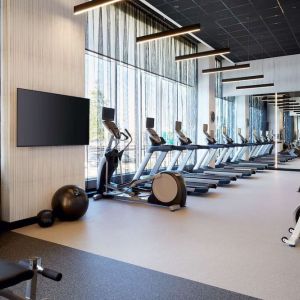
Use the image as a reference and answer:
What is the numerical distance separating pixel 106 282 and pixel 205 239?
160cm

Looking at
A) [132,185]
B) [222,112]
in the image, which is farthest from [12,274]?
[222,112]

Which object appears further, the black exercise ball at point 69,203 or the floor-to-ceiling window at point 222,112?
the floor-to-ceiling window at point 222,112

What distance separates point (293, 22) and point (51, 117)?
7733 mm

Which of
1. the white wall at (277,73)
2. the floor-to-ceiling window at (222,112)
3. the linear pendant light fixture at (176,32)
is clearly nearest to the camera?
the linear pendant light fixture at (176,32)

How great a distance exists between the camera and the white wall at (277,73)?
40.2 ft

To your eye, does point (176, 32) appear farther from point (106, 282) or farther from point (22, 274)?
point (22, 274)

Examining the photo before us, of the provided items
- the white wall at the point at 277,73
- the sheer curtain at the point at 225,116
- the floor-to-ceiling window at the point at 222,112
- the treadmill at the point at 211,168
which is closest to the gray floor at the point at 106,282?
the treadmill at the point at 211,168

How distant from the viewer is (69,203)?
4680 millimetres

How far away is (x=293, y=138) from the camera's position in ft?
38.0

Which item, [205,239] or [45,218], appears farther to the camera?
[45,218]

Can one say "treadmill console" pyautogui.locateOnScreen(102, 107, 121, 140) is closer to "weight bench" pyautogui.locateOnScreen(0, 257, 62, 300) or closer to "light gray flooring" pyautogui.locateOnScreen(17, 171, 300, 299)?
"light gray flooring" pyautogui.locateOnScreen(17, 171, 300, 299)

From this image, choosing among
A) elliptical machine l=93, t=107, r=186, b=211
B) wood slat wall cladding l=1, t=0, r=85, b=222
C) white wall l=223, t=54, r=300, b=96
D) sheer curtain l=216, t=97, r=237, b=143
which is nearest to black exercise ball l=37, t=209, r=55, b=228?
wood slat wall cladding l=1, t=0, r=85, b=222

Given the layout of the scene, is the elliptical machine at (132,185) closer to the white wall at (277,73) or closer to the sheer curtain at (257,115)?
the white wall at (277,73)

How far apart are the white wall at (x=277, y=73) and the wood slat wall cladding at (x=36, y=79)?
9.44 meters
